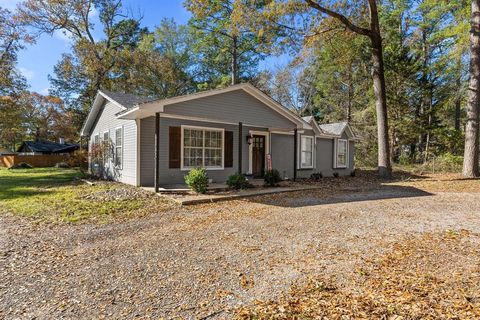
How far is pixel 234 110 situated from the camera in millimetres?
10750

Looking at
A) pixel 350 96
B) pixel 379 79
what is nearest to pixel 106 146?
pixel 379 79


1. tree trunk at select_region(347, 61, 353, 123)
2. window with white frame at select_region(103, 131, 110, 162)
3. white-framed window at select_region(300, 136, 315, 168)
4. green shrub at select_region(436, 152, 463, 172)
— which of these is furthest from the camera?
tree trunk at select_region(347, 61, 353, 123)

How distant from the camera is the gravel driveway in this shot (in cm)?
267

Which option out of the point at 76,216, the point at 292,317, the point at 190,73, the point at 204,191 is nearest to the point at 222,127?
the point at 204,191

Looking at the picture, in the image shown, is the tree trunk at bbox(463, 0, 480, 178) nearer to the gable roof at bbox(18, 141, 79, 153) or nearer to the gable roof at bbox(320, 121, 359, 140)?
the gable roof at bbox(320, 121, 359, 140)

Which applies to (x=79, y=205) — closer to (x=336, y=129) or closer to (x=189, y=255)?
(x=189, y=255)

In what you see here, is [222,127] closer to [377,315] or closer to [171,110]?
[171,110]

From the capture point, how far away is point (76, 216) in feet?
19.8

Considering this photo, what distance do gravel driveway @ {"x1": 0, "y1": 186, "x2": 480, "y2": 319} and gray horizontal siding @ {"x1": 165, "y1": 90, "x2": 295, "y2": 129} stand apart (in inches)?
154

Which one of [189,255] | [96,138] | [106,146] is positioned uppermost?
[96,138]

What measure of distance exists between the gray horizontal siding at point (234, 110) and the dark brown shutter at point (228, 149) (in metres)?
0.81

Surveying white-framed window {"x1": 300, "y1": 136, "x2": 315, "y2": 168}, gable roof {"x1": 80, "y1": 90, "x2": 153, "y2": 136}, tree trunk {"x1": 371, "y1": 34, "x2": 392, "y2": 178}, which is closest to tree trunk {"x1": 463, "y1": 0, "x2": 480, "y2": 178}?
tree trunk {"x1": 371, "y1": 34, "x2": 392, "y2": 178}

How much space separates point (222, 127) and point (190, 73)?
2156 centimetres

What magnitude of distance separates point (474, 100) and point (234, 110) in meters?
11.3
